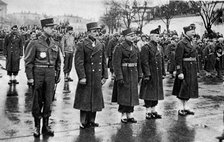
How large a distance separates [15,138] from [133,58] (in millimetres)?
2958

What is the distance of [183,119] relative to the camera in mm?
8211

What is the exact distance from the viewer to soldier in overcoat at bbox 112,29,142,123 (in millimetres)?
7570

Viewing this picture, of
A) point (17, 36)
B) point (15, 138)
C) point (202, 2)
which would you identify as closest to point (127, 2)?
point (202, 2)

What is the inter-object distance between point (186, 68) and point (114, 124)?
2.38 meters

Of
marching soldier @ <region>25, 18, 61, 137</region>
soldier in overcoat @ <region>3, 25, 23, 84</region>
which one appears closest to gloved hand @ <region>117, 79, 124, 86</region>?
marching soldier @ <region>25, 18, 61, 137</region>

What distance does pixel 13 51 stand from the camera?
12.9 meters

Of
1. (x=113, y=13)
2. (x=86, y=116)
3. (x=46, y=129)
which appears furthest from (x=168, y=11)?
(x=46, y=129)

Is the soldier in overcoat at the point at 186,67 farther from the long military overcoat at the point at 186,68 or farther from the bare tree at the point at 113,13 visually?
the bare tree at the point at 113,13

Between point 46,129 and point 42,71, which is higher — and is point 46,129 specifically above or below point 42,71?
below

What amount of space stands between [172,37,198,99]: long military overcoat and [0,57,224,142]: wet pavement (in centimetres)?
59

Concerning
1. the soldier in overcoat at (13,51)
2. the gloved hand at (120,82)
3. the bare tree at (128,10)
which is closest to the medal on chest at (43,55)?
the gloved hand at (120,82)

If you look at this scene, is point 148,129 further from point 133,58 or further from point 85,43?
point 85,43

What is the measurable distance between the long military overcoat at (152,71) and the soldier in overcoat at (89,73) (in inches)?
52.6

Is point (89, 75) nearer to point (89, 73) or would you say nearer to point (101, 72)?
point (89, 73)
